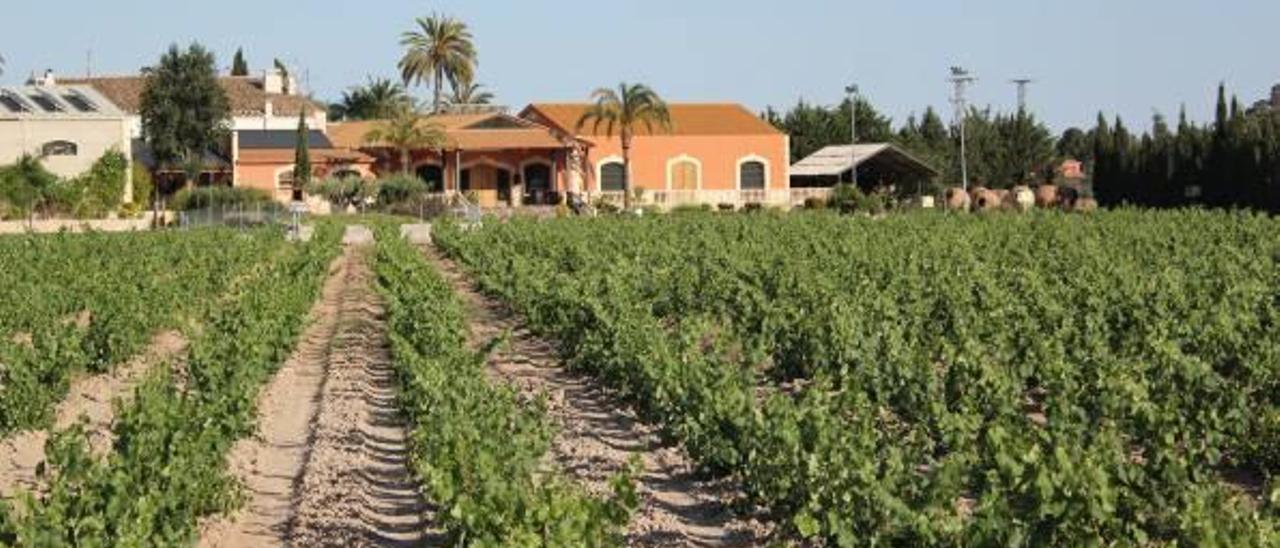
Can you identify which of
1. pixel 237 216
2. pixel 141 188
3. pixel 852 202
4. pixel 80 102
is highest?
pixel 80 102

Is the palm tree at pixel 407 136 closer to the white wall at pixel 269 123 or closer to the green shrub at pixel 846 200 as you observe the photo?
the white wall at pixel 269 123

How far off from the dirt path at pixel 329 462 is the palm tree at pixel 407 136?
154 ft

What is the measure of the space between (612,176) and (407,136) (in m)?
8.10

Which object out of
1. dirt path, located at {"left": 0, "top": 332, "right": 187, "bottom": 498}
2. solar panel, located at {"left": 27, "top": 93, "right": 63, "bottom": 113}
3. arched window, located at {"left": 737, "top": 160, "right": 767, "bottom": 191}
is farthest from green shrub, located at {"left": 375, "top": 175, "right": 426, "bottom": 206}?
dirt path, located at {"left": 0, "top": 332, "right": 187, "bottom": 498}

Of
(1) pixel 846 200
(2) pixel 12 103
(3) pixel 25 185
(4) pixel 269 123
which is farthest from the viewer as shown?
(4) pixel 269 123

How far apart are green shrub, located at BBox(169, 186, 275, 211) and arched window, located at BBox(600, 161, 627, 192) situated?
13662 mm

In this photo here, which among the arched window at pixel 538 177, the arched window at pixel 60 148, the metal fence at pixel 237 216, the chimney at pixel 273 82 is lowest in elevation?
the metal fence at pixel 237 216

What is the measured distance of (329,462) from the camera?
11.7 meters

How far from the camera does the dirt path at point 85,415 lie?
1154 centimetres

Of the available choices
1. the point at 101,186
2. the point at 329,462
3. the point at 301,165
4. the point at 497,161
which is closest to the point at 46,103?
the point at 101,186

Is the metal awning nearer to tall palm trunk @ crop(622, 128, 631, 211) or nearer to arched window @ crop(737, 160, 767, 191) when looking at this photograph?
arched window @ crop(737, 160, 767, 191)

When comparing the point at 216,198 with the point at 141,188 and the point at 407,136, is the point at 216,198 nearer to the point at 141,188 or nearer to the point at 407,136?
the point at 141,188

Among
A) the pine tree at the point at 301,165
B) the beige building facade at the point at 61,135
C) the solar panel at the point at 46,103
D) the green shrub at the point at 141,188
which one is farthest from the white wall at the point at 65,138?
the pine tree at the point at 301,165

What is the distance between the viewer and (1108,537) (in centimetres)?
766
